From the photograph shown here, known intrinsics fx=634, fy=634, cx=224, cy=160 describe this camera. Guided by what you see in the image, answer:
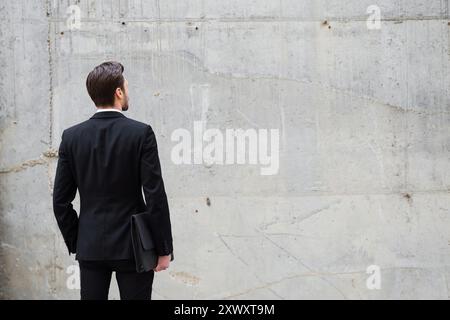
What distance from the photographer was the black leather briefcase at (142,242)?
109 inches

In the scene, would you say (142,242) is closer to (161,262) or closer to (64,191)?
(161,262)

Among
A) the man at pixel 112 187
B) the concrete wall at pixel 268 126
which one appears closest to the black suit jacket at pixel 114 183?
the man at pixel 112 187

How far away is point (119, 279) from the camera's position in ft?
9.43

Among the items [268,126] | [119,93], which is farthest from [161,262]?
[268,126]

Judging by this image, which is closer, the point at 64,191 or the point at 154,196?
the point at 154,196

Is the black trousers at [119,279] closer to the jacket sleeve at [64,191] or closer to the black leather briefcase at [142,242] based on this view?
the black leather briefcase at [142,242]

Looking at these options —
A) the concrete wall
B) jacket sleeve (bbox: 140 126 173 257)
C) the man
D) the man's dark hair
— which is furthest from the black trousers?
the concrete wall

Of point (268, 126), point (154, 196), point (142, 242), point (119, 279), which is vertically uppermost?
point (268, 126)

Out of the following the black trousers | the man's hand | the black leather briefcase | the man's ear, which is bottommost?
the black trousers

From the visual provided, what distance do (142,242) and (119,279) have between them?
24 centimetres

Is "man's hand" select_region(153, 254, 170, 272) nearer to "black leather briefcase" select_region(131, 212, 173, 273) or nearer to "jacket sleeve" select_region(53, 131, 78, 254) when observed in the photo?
"black leather briefcase" select_region(131, 212, 173, 273)

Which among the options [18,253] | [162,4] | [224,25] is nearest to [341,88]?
[224,25]

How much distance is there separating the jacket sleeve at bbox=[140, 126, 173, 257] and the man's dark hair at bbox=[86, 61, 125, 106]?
239 millimetres

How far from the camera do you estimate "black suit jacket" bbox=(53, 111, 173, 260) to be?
280 cm
